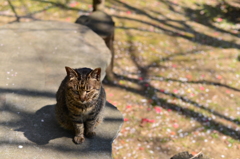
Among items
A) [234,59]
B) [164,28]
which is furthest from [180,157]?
[164,28]

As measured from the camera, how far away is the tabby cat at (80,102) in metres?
2.80

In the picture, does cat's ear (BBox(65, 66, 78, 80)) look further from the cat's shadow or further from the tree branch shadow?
the tree branch shadow

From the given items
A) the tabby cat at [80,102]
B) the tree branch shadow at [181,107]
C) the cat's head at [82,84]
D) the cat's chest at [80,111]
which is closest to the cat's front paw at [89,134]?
the tabby cat at [80,102]

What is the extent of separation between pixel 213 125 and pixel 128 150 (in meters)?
2.15

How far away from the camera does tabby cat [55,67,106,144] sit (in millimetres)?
2801

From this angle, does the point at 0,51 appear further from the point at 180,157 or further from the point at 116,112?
the point at 180,157

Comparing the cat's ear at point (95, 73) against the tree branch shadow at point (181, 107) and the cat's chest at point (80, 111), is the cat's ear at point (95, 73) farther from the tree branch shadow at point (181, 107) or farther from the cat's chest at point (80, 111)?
the tree branch shadow at point (181, 107)

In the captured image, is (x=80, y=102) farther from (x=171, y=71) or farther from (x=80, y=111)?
(x=171, y=71)

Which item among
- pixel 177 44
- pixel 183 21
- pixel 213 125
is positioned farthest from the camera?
pixel 183 21

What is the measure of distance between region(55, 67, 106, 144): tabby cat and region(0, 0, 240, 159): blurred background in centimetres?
207

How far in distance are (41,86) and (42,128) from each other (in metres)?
0.84

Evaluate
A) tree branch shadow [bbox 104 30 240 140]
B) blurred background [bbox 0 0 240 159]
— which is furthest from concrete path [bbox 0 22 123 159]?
tree branch shadow [bbox 104 30 240 140]

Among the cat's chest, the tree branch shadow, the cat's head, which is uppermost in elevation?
the cat's head

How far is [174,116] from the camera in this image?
610 cm
